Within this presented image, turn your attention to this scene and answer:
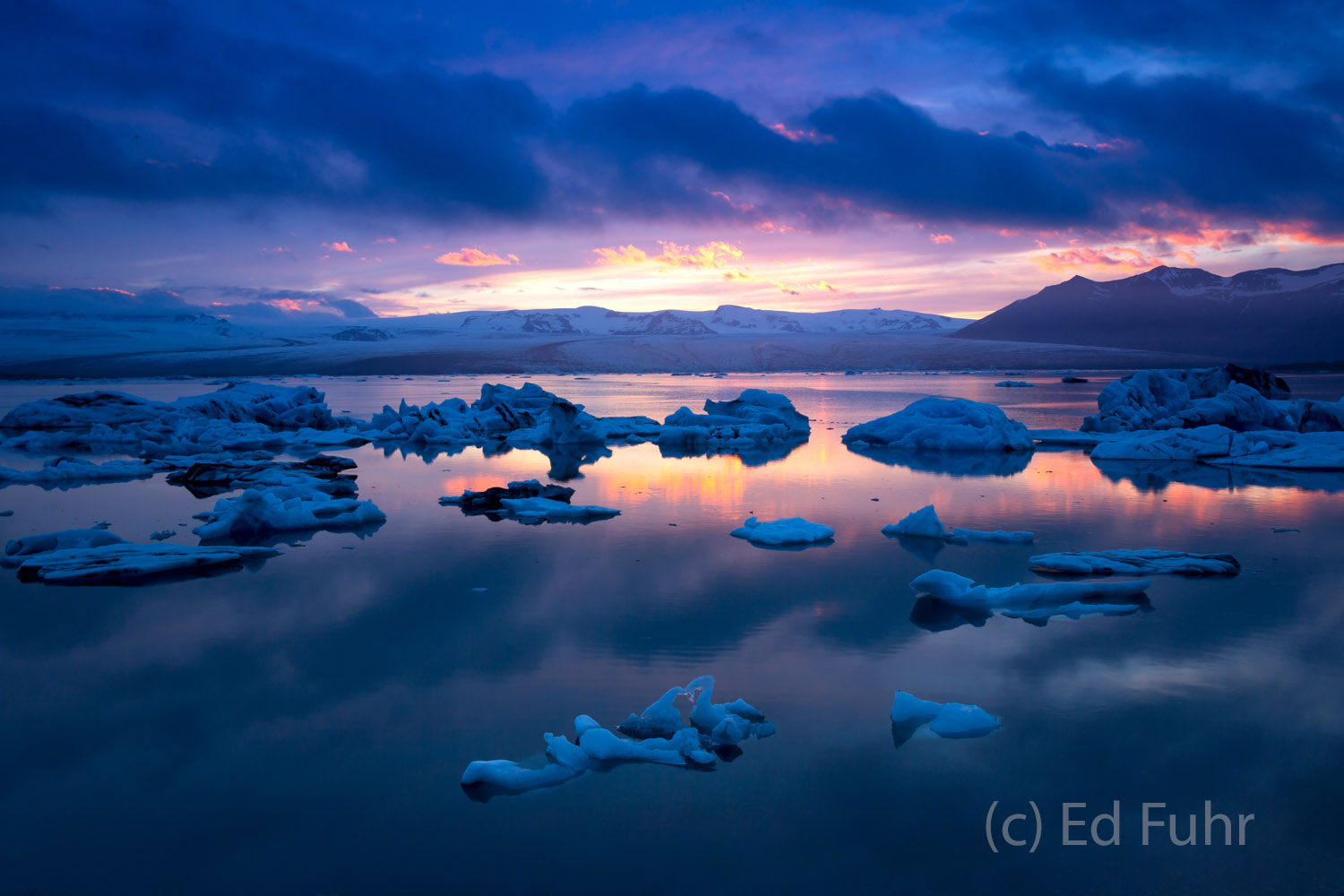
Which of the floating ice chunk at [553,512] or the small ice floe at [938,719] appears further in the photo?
the floating ice chunk at [553,512]

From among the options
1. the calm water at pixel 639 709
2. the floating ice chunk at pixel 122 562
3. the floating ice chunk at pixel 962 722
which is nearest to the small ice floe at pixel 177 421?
the floating ice chunk at pixel 122 562

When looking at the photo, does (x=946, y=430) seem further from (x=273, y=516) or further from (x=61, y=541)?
(x=61, y=541)

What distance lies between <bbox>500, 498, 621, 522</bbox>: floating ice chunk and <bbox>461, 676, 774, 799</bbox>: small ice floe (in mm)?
3543

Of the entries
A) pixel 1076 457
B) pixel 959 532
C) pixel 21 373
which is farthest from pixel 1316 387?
pixel 21 373

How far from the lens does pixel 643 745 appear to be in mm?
2445

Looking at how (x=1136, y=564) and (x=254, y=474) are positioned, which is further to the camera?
(x=254, y=474)

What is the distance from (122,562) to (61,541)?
2.87 ft

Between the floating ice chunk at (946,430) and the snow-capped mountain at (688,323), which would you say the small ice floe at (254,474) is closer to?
the floating ice chunk at (946,430)

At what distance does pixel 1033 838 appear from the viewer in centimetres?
208

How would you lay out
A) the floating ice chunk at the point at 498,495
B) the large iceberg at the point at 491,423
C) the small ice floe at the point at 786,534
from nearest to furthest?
the small ice floe at the point at 786,534, the floating ice chunk at the point at 498,495, the large iceberg at the point at 491,423

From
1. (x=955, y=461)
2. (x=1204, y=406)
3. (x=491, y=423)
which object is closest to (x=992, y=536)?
(x=955, y=461)

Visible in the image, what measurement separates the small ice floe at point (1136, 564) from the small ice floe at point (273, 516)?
4563 millimetres

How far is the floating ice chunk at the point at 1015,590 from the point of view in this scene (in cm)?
378

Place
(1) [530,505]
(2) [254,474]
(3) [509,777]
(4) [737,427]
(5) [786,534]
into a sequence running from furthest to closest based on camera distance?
(4) [737,427] → (2) [254,474] → (1) [530,505] → (5) [786,534] → (3) [509,777]
